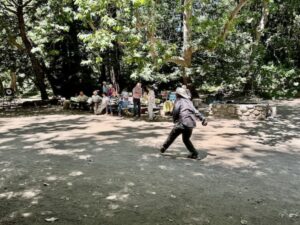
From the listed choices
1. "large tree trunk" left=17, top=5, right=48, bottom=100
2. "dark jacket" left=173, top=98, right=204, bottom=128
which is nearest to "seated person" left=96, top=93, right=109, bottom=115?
"large tree trunk" left=17, top=5, right=48, bottom=100

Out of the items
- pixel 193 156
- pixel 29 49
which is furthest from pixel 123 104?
pixel 193 156

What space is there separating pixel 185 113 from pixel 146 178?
1905 millimetres

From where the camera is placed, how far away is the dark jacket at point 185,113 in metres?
8.35

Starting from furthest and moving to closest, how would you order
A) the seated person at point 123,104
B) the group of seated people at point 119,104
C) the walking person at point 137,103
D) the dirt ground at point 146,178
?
the seated person at point 123,104 < the group of seated people at point 119,104 < the walking person at point 137,103 < the dirt ground at point 146,178

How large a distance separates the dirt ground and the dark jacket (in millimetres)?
869

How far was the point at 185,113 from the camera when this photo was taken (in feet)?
27.5

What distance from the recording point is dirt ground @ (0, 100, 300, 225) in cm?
541

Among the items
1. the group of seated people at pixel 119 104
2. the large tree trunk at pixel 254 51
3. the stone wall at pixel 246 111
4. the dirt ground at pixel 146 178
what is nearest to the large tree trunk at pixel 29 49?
the group of seated people at pixel 119 104

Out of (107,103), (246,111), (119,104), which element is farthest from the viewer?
(107,103)

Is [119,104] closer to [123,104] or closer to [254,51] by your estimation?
[123,104]

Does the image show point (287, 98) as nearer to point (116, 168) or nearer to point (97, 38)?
point (97, 38)

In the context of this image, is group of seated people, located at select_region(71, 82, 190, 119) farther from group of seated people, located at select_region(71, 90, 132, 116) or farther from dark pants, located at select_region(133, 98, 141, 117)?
dark pants, located at select_region(133, 98, 141, 117)

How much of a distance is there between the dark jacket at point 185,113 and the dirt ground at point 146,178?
2.85ft

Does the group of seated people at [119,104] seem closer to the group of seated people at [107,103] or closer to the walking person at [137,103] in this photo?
the group of seated people at [107,103]
